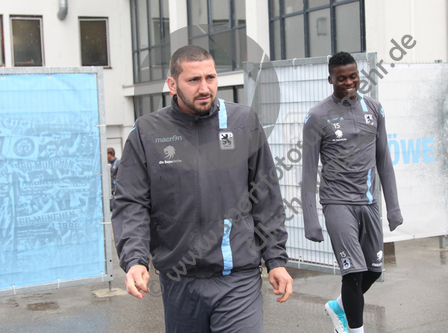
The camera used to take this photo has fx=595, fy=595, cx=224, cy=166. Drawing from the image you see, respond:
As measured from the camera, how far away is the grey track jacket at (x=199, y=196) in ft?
9.73

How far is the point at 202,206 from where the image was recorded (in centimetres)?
297

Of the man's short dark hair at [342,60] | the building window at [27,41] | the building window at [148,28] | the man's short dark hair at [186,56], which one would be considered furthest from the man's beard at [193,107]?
the building window at [27,41]

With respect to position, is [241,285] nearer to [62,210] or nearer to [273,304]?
[273,304]

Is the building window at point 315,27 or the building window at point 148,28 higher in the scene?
the building window at point 148,28

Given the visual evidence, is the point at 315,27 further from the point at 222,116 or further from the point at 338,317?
the point at 222,116

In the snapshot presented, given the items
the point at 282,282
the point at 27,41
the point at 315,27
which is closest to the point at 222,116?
the point at 282,282

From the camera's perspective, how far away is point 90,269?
6.65 m

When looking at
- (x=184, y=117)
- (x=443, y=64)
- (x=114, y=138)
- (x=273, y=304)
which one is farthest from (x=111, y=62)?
(x=184, y=117)

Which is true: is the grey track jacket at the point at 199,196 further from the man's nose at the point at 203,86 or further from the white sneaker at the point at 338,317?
the white sneaker at the point at 338,317

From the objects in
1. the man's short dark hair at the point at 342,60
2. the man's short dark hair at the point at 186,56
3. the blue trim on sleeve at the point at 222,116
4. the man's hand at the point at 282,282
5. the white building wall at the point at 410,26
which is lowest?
the man's hand at the point at 282,282

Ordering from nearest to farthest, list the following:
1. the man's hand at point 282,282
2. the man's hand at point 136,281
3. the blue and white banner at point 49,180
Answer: the man's hand at point 136,281 < the man's hand at point 282,282 < the blue and white banner at point 49,180

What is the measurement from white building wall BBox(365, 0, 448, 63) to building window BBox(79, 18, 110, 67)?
12.6m

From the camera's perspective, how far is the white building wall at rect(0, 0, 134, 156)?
65.8 ft

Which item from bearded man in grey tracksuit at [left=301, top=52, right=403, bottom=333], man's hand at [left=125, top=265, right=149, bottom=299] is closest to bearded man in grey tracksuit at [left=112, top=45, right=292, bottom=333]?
man's hand at [left=125, top=265, right=149, bottom=299]
